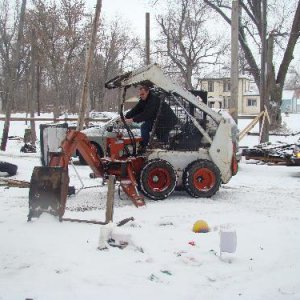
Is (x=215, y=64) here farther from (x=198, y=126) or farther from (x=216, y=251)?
(x=216, y=251)

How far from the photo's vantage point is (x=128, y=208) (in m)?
7.71

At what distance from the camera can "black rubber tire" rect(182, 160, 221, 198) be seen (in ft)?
28.3

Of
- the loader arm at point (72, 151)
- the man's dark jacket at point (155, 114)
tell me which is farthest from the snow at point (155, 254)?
the man's dark jacket at point (155, 114)

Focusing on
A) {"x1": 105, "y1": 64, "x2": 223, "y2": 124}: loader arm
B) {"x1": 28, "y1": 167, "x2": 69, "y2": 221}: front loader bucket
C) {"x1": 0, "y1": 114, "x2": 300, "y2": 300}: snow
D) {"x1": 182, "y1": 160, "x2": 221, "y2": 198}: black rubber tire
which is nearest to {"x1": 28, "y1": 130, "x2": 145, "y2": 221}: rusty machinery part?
{"x1": 28, "y1": 167, "x2": 69, "y2": 221}: front loader bucket

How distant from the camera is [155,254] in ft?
17.7

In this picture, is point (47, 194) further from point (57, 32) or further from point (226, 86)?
point (226, 86)

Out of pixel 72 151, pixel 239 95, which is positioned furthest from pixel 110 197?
pixel 239 95

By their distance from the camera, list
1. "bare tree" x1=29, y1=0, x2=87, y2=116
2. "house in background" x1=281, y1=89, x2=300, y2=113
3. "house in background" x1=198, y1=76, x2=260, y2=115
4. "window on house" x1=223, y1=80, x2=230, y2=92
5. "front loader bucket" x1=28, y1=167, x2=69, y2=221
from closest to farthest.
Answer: "front loader bucket" x1=28, y1=167, x2=69, y2=221
"bare tree" x1=29, y1=0, x2=87, y2=116
"window on house" x1=223, y1=80, x2=230, y2=92
"house in background" x1=198, y1=76, x2=260, y2=115
"house in background" x1=281, y1=89, x2=300, y2=113

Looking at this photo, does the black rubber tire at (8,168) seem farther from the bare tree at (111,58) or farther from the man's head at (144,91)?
the bare tree at (111,58)

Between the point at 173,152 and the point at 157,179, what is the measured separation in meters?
0.58

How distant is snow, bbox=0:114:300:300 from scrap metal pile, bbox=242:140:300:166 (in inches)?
170

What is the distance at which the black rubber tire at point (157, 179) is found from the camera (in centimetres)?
843

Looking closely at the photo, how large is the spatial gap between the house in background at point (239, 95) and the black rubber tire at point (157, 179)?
59.1 m

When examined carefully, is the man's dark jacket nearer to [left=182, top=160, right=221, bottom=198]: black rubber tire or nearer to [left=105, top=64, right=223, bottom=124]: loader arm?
[left=105, top=64, right=223, bottom=124]: loader arm
